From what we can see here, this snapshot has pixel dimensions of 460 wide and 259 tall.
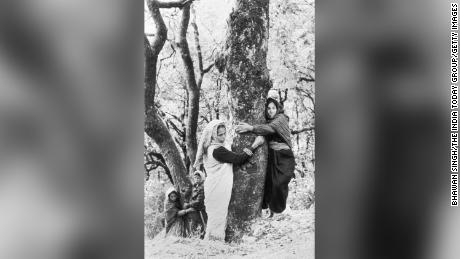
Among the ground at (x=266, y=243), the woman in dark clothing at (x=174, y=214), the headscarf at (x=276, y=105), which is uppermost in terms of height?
the headscarf at (x=276, y=105)

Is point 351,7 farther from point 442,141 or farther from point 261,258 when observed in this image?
point 261,258

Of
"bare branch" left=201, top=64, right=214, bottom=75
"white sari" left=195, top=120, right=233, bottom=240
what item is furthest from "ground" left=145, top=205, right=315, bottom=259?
"bare branch" left=201, top=64, right=214, bottom=75

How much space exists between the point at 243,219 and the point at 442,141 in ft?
4.56

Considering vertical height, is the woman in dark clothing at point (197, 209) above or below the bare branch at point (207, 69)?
below

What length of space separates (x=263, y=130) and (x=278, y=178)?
1.09 ft

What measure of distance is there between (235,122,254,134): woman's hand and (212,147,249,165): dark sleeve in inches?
5.8

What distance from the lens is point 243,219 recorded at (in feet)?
9.00

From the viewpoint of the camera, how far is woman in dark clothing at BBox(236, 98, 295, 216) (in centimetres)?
274

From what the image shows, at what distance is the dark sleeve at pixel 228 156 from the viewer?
274cm

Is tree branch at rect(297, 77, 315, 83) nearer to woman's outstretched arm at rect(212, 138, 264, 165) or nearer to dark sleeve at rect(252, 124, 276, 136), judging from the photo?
dark sleeve at rect(252, 124, 276, 136)

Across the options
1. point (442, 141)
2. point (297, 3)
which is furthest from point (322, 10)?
point (442, 141)

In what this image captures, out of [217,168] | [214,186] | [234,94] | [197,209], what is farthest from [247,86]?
A: [197,209]

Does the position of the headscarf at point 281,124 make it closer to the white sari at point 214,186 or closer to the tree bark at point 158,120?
the white sari at point 214,186

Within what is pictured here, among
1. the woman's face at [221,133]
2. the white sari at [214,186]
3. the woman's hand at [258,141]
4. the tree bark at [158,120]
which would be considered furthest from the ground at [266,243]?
the woman's face at [221,133]
